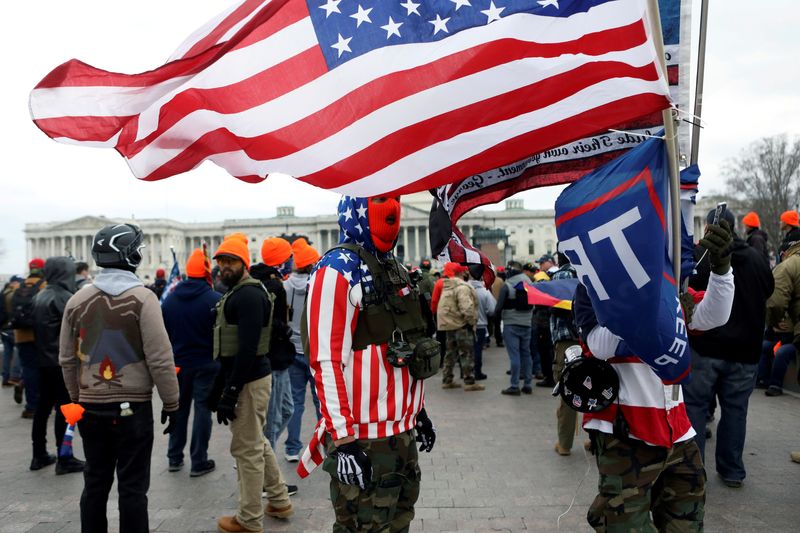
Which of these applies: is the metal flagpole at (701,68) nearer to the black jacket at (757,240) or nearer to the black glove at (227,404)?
the black glove at (227,404)

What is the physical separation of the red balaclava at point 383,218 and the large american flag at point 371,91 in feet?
1.45

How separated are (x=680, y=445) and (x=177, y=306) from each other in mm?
4579

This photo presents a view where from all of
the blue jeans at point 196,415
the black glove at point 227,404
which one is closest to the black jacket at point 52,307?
the blue jeans at point 196,415

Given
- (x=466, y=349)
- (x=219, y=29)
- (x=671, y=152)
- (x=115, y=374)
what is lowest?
(x=466, y=349)

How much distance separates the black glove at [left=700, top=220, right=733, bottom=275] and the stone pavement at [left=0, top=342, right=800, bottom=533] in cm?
236

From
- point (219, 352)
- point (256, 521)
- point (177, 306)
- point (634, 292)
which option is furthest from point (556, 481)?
point (177, 306)

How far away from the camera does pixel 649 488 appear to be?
8.80 ft

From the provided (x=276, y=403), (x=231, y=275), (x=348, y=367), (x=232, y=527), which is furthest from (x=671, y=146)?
(x=276, y=403)

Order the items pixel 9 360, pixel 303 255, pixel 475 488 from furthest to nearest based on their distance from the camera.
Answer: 1. pixel 9 360
2. pixel 303 255
3. pixel 475 488

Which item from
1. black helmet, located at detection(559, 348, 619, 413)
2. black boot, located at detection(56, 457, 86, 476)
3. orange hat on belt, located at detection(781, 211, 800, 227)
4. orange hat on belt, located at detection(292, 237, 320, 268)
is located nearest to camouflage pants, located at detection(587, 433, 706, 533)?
black helmet, located at detection(559, 348, 619, 413)

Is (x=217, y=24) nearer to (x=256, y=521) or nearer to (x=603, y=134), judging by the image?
(x=603, y=134)

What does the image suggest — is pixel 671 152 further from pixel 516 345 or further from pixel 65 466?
pixel 516 345

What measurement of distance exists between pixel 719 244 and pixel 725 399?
9.63 feet

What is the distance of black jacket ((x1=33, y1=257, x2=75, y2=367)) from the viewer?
19.7 feet
